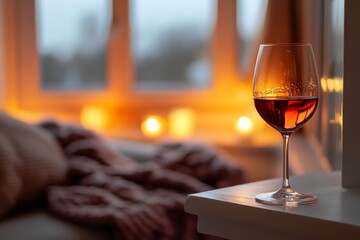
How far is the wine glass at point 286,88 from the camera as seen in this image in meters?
→ 0.82

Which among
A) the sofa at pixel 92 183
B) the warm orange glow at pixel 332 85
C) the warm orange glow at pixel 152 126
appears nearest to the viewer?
the warm orange glow at pixel 332 85

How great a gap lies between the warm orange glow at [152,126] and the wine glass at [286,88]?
216 centimetres

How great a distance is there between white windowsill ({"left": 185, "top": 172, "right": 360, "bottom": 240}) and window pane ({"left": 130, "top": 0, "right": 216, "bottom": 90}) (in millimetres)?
2348

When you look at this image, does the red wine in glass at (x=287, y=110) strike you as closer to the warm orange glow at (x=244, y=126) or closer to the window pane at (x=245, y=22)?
the warm orange glow at (x=244, y=126)

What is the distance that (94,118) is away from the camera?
3309mm

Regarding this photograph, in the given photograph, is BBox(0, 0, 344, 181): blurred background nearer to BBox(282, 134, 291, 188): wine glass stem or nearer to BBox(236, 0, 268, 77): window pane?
BBox(236, 0, 268, 77): window pane

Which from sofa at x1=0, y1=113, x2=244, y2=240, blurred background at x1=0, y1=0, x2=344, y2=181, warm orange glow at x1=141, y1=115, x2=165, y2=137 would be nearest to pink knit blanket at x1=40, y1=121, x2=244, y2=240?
sofa at x1=0, y1=113, x2=244, y2=240

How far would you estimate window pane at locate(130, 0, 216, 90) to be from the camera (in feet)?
10.7

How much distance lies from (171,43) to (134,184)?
1.42 metres

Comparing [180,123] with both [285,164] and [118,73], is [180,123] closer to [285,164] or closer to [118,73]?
[118,73]

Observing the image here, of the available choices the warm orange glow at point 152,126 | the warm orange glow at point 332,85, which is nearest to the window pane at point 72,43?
the warm orange glow at point 152,126

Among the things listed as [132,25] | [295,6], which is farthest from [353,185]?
[132,25]

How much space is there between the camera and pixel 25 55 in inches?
140

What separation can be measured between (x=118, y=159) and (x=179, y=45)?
1185 mm
